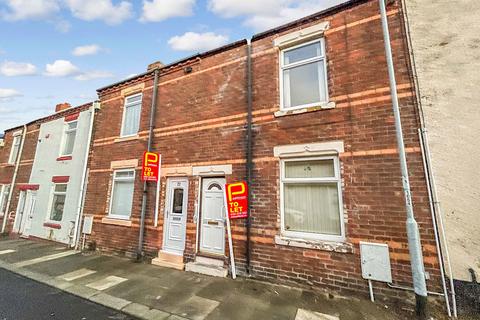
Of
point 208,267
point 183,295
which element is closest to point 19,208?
point 208,267

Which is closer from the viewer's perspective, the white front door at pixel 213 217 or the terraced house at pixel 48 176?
the white front door at pixel 213 217

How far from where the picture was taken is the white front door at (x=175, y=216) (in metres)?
6.74

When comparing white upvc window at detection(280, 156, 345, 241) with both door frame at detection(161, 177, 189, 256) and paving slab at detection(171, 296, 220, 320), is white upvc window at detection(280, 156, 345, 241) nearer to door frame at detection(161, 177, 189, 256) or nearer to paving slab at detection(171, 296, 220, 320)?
paving slab at detection(171, 296, 220, 320)

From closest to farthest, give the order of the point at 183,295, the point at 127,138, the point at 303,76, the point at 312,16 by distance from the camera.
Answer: the point at 183,295 < the point at 312,16 < the point at 303,76 < the point at 127,138

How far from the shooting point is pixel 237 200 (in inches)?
223

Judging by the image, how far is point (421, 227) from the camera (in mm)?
4102

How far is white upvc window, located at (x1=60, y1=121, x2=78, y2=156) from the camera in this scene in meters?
11.2

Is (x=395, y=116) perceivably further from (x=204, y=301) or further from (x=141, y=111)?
(x=141, y=111)

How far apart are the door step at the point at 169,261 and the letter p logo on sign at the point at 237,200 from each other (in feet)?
7.03

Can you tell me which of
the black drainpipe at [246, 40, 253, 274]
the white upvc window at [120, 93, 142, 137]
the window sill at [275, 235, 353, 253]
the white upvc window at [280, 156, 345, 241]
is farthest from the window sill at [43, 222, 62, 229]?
the white upvc window at [280, 156, 345, 241]

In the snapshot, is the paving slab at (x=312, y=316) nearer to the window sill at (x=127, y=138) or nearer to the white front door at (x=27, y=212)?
the window sill at (x=127, y=138)

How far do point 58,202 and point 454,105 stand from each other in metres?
14.7

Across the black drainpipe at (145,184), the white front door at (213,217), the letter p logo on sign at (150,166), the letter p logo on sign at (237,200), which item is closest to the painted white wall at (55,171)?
the black drainpipe at (145,184)

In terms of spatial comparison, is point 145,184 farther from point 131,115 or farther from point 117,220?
point 131,115
